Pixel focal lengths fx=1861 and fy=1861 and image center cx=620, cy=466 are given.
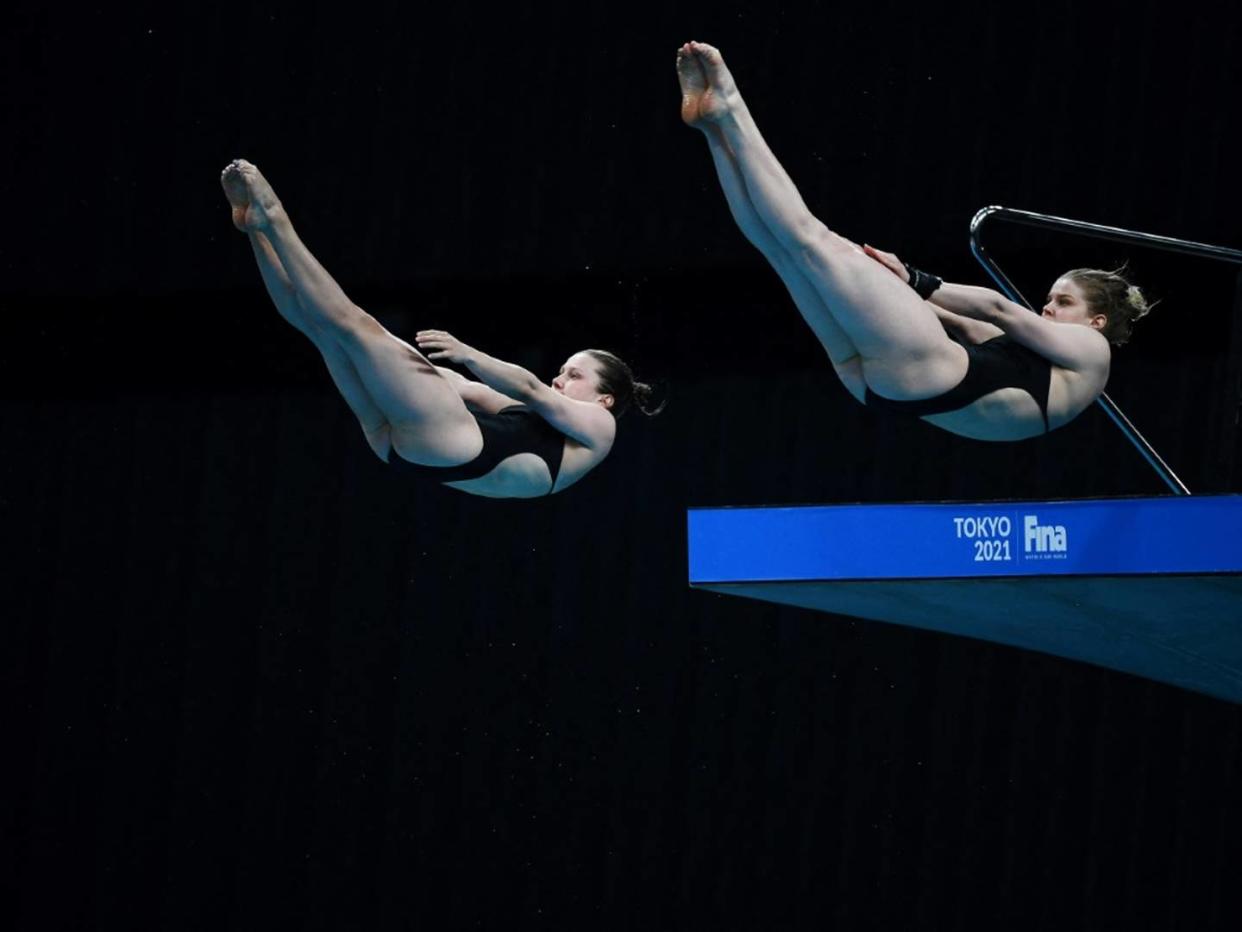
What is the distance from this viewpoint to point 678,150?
248 inches

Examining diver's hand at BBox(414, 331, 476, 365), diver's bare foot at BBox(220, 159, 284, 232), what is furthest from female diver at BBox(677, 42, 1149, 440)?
diver's bare foot at BBox(220, 159, 284, 232)

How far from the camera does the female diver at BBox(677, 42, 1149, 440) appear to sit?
3.74 meters

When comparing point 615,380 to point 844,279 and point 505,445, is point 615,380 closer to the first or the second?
point 505,445

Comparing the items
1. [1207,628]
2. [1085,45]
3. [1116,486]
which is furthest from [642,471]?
[1207,628]

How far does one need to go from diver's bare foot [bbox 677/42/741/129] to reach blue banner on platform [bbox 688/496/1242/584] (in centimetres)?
79

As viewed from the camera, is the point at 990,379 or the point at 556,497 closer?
the point at 990,379

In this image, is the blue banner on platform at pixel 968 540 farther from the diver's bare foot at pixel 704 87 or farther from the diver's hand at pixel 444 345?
the diver's bare foot at pixel 704 87

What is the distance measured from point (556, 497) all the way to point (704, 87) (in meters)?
2.83

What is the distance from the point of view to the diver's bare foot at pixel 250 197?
392 centimetres

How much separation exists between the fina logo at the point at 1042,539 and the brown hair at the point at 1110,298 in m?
0.98

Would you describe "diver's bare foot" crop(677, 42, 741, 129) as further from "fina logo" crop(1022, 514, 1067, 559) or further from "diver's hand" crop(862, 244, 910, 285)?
"fina logo" crop(1022, 514, 1067, 559)

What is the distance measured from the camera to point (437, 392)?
424cm

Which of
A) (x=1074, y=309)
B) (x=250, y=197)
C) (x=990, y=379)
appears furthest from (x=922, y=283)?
(x=250, y=197)

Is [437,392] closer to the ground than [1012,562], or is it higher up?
higher up
